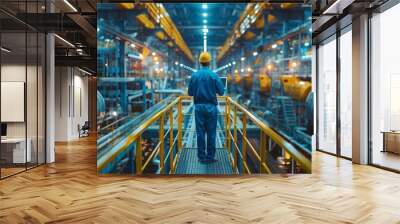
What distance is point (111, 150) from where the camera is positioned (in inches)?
235

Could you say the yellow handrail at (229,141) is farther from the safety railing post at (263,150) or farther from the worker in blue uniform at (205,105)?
the worker in blue uniform at (205,105)

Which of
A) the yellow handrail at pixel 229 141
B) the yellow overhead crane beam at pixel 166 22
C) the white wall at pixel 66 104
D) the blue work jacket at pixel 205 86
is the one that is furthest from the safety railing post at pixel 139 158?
the white wall at pixel 66 104

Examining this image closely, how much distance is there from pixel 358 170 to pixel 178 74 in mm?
3927

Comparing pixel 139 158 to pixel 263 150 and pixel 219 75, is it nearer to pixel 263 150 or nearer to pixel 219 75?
pixel 219 75

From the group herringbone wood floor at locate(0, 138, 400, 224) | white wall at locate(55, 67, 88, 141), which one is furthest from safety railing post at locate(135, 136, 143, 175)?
white wall at locate(55, 67, 88, 141)

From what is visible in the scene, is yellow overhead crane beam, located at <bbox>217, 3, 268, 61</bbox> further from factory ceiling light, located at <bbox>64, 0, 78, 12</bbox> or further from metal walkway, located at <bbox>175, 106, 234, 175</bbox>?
factory ceiling light, located at <bbox>64, 0, 78, 12</bbox>

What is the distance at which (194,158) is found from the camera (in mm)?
6047

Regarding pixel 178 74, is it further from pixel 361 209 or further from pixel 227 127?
pixel 361 209

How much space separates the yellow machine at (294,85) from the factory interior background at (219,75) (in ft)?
0.05

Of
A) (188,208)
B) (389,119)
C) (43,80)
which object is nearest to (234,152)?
(188,208)

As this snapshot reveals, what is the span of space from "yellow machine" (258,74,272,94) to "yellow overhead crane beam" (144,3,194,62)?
47.1 inches

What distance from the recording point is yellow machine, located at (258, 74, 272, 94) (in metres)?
5.91

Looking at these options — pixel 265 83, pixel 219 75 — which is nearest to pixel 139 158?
pixel 219 75

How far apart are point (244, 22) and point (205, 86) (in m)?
1.24
